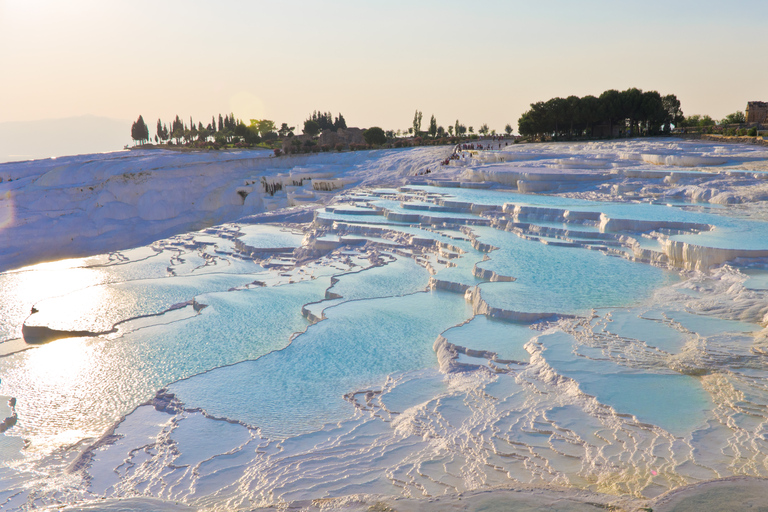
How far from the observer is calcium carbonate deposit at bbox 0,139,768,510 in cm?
473

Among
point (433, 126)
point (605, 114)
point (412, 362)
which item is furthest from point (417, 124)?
point (412, 362)

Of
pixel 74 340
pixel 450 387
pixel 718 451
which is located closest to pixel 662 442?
pixel 718 451

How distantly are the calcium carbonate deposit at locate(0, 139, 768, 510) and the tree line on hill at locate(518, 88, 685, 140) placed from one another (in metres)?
19.7

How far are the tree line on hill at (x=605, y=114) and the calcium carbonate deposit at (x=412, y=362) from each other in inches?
774

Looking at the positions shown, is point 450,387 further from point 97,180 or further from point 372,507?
point 97,180

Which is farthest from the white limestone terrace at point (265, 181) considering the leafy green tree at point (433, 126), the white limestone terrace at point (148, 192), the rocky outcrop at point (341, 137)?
the leafy green tree at point (433, 126)

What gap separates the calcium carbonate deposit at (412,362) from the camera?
15.5 feet

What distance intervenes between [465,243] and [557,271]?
323cm

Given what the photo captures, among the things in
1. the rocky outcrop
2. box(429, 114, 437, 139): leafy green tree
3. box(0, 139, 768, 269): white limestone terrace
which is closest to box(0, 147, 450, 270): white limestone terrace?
box(0, 139, 768, 269): white limestone terrace

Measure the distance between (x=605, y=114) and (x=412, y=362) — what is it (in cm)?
3193

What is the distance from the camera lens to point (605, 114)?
34.5 m

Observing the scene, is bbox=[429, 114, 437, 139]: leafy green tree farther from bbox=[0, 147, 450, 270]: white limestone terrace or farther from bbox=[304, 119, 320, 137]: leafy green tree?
bbox=[0, 147, 450, 270]: white limestone terrace

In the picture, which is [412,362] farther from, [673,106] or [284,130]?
[284,130]

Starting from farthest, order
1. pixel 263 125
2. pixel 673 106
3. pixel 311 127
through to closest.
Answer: pixel 263 125
pixel 311 127
pixel 673 106
